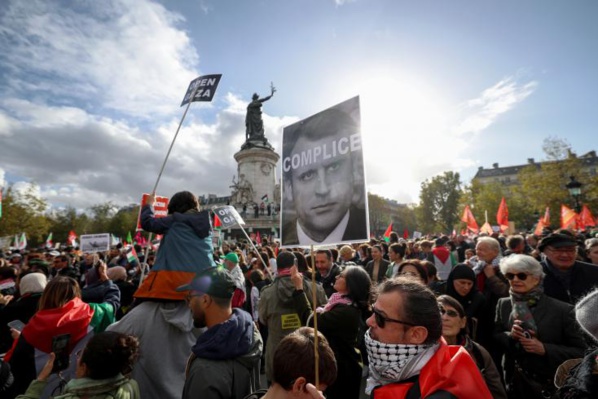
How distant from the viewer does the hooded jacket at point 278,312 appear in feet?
12.3

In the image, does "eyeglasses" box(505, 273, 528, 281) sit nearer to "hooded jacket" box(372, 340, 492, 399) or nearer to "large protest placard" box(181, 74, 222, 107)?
"hooded jacket" box(372, 340, 492, 399)

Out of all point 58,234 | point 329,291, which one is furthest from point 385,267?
point 58,234

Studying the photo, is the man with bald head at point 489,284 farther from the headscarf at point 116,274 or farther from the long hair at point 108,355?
the headscarf at point 116,274

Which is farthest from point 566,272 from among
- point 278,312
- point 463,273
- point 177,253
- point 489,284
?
point 177,253

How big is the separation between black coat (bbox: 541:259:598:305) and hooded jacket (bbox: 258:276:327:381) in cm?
294

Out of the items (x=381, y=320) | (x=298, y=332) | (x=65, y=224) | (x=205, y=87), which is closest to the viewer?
(x=381, y=320)

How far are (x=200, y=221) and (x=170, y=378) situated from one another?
1399 mm

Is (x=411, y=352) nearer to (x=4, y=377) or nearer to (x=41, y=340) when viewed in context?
(x=4, y=377)

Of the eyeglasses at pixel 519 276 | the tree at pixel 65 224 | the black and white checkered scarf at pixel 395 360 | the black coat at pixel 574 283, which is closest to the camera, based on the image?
the black and white checkered scarf at pixel 395 360

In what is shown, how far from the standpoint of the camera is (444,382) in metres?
1.44

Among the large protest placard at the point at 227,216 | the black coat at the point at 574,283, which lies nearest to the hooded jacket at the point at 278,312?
the black coat at the point at 574,283

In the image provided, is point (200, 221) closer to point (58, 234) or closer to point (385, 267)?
point (385, 267)

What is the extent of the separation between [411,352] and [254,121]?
3944 cm

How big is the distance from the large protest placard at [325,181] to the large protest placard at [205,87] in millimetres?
3038
